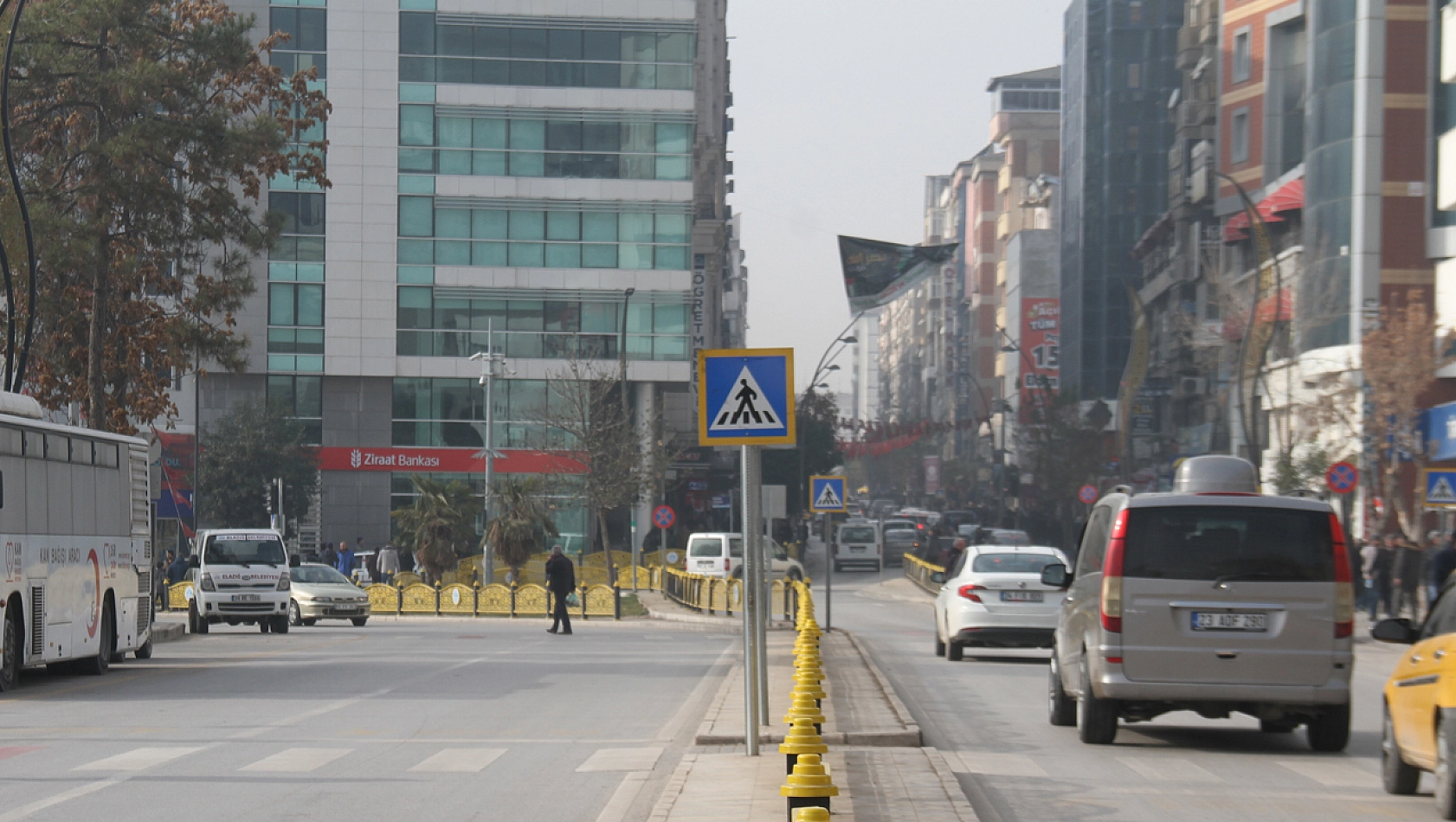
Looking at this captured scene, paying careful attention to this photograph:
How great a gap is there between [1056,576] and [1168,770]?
3.41 metres

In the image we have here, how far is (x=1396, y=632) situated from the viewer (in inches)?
393

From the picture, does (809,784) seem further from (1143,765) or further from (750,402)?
(1143,765)

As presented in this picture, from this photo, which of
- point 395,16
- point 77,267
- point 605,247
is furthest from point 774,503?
point 395,16

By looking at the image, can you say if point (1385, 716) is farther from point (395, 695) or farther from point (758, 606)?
point (395, 695)

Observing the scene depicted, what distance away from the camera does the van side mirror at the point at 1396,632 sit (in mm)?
9954

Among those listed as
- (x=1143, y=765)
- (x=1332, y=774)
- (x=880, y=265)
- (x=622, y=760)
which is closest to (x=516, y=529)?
(x=880, y=265)

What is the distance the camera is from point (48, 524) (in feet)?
62.5

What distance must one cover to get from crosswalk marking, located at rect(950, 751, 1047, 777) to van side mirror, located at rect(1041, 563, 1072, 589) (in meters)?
2.43

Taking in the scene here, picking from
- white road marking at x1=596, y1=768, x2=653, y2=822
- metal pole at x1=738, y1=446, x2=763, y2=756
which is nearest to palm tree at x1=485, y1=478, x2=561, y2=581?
metal pole at x1=738, y1=446, x2=763, y2=756

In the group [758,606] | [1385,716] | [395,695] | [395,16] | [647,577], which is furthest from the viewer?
[395,16]

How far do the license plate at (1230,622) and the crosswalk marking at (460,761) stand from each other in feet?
16.2

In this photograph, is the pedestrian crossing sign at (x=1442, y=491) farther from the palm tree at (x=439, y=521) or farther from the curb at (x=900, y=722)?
the palm tree at (x=439, y=521)

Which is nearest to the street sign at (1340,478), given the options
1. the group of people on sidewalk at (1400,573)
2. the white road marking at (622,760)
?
the group of people on sidewalk at (1400,573)

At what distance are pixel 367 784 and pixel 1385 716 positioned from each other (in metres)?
6.00
